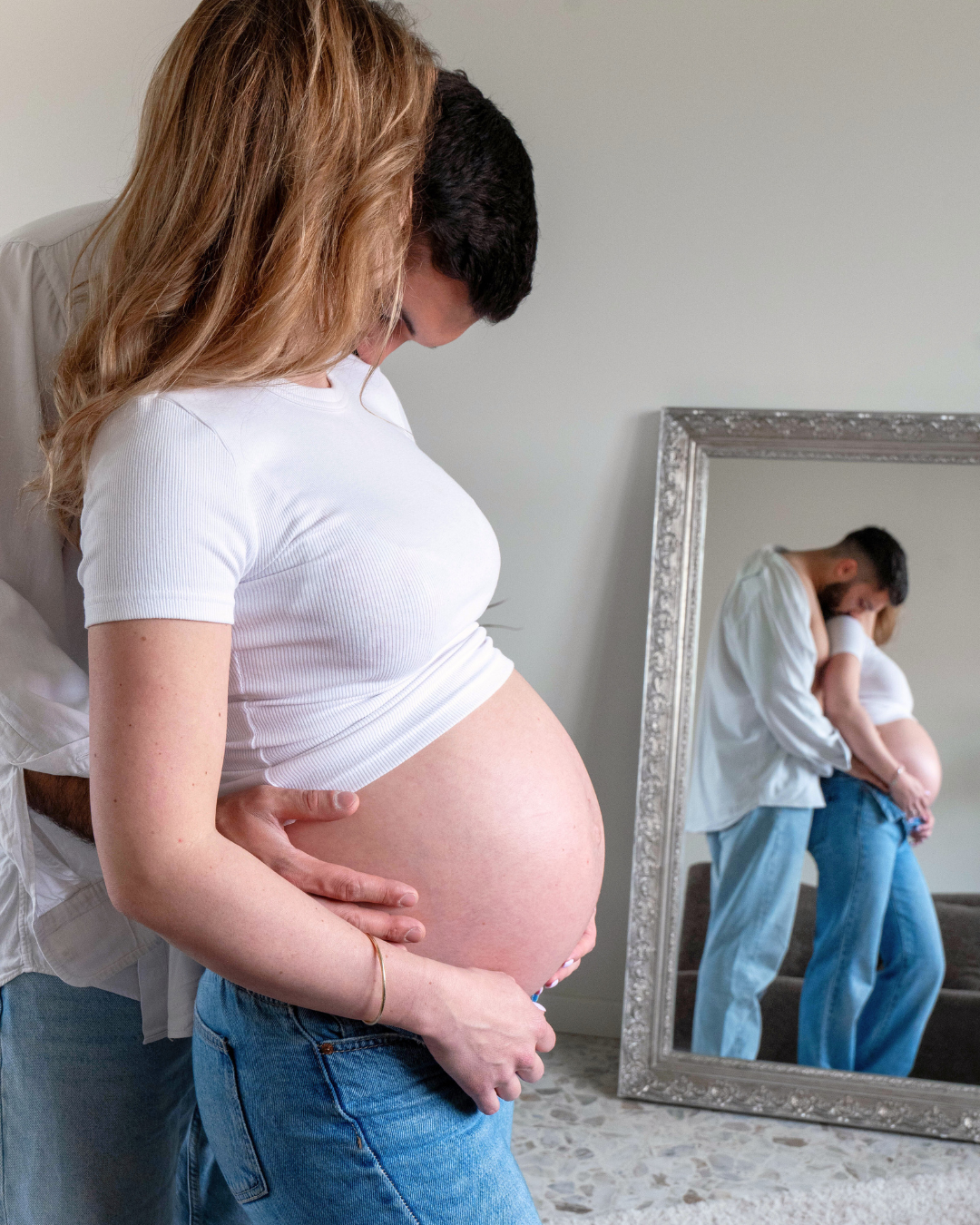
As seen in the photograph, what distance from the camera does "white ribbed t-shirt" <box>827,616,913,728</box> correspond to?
1928 mm

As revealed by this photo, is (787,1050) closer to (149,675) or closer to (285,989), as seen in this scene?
(285,989)

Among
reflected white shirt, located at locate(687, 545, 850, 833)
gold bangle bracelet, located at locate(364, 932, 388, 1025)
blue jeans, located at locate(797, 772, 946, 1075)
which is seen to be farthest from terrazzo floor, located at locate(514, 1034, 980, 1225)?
gold bangle bracelet, located at locate(364, 932, 388, 1025)

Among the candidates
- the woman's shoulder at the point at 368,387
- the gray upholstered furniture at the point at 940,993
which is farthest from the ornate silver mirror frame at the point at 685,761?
the woman's shoulder at the point at 368,387

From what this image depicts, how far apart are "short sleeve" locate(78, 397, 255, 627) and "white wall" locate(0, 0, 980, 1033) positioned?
61.4 inches

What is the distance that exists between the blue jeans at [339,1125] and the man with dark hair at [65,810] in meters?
0.16

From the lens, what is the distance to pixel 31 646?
0.78 meters

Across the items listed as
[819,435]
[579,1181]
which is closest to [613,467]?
[819,435]

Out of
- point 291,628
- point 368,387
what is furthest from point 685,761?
point 291,628

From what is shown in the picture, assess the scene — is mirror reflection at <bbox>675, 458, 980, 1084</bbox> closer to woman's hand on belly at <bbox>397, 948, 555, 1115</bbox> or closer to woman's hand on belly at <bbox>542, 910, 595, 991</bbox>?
woman's hand on belly at <bbox>542, 910, 595, 991</bbox>

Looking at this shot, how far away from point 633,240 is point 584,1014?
1.69 meters

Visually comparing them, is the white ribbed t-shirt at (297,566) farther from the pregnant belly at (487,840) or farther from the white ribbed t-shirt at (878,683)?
the white ribbed t-shirt at (878,683)

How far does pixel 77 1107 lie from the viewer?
812mm

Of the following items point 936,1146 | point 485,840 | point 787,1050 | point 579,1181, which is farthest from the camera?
point 787,1050

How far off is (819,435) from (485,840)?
1490 mm
